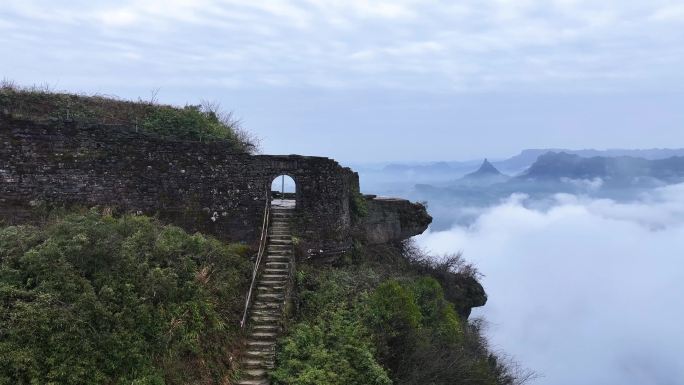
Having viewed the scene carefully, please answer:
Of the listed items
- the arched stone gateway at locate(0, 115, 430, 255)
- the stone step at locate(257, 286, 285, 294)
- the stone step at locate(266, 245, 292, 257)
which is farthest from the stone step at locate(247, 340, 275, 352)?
the arched stone gateway at locate(0, 115, 430, 255)

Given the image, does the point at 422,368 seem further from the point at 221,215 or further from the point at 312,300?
the point at 221,215

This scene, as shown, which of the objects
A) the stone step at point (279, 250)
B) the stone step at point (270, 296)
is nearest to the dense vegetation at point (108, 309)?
the stone step at point (270, 296)

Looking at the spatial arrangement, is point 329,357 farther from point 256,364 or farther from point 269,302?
point 269,302

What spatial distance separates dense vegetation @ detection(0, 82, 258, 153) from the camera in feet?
58.5

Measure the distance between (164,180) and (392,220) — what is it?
9803 mm

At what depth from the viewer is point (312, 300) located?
14773mm

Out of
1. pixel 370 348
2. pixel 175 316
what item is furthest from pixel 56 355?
pixel 370 348

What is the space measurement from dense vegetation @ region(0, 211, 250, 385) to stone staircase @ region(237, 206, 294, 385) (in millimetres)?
512

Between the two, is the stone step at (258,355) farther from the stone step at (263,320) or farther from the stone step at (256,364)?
the stone step at (263,320)

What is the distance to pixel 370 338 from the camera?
13.0m

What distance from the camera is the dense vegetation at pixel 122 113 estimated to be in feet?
58.5

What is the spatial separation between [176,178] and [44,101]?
21.0 ft

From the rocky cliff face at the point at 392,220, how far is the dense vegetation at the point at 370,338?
4.47 meters

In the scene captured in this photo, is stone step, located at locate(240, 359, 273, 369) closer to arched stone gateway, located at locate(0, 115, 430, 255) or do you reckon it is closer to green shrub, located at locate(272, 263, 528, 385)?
green shrub, located at locate(272, 263, 528, 385)
